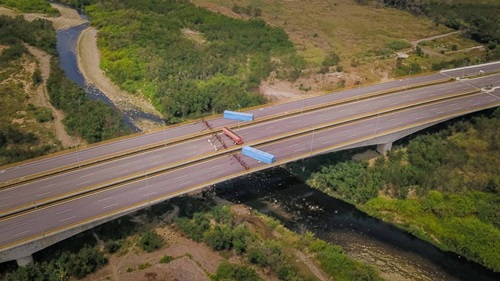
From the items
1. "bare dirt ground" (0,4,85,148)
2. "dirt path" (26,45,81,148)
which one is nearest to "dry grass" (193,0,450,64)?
"bare dirt ground" (0,4,85,148)

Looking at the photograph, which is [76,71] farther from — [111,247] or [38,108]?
[111,247]

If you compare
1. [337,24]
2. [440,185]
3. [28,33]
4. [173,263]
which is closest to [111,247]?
[173,263]

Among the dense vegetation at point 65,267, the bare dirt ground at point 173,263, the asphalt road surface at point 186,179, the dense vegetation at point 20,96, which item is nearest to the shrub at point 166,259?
the bare dirt ground at point 173,263

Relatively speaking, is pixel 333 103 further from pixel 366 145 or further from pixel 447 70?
pixel 447 70

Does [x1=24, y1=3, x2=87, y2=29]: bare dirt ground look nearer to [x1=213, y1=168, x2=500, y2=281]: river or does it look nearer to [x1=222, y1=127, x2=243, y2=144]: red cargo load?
[x1=222, y1=127, x2=243, y2=144]: red cargo load

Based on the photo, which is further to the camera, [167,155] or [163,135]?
Result: [163,135]

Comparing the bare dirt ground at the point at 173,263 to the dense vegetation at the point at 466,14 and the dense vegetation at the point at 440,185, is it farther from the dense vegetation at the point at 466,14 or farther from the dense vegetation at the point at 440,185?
the dense vegetation at the point at 466,14

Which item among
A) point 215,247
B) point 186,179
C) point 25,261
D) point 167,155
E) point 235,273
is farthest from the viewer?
point 167,155
